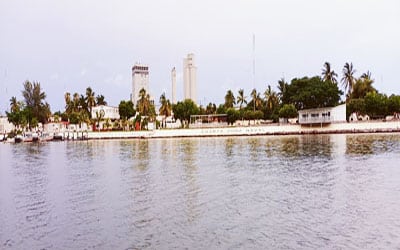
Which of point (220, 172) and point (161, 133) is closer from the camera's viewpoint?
point (220, 172)

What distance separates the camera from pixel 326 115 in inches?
4173

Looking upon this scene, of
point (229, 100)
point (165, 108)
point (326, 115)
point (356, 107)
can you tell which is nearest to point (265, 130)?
point (326, 115)

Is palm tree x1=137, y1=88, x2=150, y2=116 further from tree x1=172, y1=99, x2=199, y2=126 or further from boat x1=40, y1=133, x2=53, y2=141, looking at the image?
boat x1=40, y1=133, x2=53, y2=141

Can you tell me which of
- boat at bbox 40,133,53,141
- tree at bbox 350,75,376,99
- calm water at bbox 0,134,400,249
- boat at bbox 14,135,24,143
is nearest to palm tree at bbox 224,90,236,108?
tree at bbox 350,75,376,99

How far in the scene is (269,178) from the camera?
102 ft

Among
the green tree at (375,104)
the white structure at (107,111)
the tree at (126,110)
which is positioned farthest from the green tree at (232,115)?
the white structure at (107,111)

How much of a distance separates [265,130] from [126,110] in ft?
149

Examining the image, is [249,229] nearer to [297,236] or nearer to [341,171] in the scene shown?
[297,236]

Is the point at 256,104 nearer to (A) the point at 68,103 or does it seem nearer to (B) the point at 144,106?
(B) the point at 144,106

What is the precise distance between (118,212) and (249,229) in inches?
272

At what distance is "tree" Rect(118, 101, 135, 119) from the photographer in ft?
440

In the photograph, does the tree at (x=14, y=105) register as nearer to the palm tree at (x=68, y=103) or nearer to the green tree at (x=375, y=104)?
the palm tree at (x=68, y=103)

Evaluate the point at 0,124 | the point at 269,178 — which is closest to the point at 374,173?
the point at 269,178

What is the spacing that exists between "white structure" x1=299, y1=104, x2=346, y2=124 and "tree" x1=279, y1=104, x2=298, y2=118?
12.4ft
